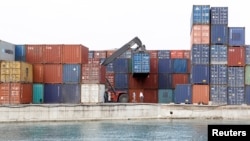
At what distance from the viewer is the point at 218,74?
191 ft

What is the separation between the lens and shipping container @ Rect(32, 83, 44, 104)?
57.0 meters

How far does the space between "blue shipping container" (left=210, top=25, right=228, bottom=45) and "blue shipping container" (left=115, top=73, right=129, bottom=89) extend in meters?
15.5

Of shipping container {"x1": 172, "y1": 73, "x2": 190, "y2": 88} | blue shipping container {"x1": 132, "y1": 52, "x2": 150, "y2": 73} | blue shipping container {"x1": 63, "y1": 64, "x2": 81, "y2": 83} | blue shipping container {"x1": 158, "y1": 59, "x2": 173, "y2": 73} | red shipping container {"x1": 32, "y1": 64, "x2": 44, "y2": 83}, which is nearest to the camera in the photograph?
blue shipping container {"x1": 63, "y1": 64, "x2": 81, "y2": 83}

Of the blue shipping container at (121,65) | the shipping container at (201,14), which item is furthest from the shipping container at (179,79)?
the shipping container at (201,14)

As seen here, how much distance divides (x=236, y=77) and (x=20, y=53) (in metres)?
28.5

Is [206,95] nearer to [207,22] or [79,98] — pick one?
[207,22]

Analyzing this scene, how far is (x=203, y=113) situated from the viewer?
57.8 meters

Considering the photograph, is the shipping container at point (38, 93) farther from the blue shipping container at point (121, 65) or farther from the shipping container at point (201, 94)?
the shipping container at point (201, 94)

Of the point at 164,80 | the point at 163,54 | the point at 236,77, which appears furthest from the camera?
the point at 163,54

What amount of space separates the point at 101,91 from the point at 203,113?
1358 centimetres

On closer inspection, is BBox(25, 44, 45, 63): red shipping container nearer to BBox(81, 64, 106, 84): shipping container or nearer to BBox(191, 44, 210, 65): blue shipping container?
BBox(81, 64, 106, 84): shipping container

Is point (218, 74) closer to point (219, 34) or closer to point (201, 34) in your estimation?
point (219, 34)

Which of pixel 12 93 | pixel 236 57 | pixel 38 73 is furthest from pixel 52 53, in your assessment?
pixel 236 57

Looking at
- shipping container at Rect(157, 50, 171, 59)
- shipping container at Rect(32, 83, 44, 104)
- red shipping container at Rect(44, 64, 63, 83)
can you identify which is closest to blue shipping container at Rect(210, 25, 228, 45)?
shipping container at Rect(157, 50, 171, 59)
